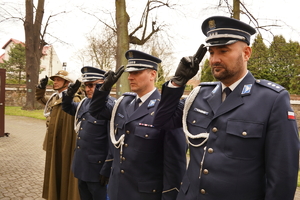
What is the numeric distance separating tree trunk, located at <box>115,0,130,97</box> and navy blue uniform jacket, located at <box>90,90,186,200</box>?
7.79m

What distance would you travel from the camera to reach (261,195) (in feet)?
5.79

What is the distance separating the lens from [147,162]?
259 centimetres

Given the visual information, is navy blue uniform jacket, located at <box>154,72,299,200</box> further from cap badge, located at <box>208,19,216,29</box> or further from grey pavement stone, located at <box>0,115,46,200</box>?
grey pavement stone, located at <box>0,115,46,200</box>

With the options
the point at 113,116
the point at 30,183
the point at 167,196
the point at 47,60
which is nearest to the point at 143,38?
the point at 30,183

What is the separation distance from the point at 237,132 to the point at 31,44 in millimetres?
20704

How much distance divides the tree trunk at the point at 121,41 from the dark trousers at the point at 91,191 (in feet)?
22.8

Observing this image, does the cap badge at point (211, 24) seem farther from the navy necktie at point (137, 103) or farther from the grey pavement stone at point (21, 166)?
the grey pavement stone at point (21, 166)

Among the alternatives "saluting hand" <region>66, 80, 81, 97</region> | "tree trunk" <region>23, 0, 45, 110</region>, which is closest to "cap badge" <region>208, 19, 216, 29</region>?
"saluting hand" <region>66, 80, 81, 97</region>

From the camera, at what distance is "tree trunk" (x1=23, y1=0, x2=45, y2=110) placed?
1967cm

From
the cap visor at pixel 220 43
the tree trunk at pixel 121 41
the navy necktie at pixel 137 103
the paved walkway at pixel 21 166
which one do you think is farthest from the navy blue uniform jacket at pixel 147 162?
the tree trunk at pixel 121 41

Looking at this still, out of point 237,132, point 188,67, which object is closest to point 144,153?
point 188,67

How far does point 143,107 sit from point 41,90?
342cm

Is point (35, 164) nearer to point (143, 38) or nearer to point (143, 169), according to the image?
point (143, 169)

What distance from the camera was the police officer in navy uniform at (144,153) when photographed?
247 centimetres
